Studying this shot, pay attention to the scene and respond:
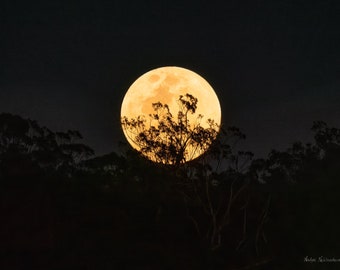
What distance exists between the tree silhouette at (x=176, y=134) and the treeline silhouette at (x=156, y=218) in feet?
2.65

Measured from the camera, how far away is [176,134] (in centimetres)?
3412

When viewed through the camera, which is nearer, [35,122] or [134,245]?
[134,245]

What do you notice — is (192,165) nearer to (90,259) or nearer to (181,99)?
(181,99)

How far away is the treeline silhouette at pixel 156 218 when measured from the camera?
28.3 m

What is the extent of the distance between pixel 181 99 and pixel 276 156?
1006 cm

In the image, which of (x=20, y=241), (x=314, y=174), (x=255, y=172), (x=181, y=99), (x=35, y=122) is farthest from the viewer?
(x=314, y=174)

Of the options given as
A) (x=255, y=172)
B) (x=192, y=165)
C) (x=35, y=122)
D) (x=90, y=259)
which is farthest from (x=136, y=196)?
(x=35, y=122)

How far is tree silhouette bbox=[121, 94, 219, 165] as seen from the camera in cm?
3359

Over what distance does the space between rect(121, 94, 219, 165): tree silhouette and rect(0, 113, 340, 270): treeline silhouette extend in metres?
0.81

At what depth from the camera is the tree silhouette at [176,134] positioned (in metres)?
33.6

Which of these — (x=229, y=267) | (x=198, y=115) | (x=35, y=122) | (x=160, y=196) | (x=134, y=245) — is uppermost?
(x=35, y=122)

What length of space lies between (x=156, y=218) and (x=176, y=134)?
6.21 meters

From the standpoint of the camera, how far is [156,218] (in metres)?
35.9

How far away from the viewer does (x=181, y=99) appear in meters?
33.3
